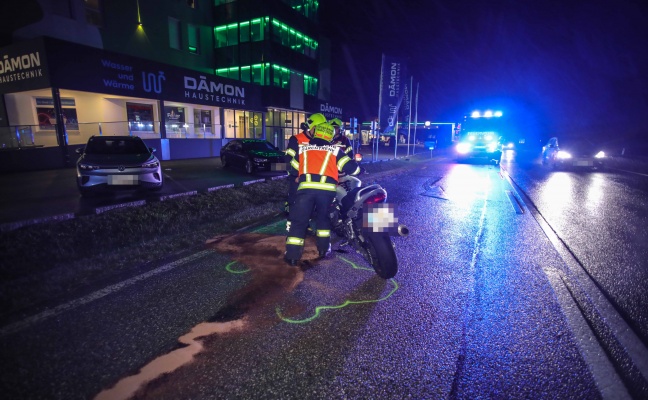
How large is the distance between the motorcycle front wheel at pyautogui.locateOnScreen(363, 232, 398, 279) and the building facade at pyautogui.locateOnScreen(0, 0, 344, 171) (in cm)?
1664

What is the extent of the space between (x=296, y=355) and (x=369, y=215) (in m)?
1.87

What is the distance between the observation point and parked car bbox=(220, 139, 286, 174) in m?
14.6

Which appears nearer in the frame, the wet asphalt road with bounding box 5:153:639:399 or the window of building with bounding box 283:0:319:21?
the wet asphalt road with bounding box 5:153:639:399

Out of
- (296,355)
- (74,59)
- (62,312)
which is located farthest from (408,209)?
(74,59)

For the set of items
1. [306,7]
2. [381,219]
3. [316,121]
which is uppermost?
[306,7]

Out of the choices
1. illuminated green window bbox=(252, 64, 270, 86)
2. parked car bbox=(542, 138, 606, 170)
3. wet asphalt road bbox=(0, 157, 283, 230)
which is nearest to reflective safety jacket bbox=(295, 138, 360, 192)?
wet asphalt road bbox=(0, 157, 283, 230)

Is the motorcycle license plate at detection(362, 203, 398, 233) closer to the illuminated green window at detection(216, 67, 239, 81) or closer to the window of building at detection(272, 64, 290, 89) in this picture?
the window of building at detection(272, 64, 290, 89)

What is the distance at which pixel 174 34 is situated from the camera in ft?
80.8

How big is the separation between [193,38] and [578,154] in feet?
91.7

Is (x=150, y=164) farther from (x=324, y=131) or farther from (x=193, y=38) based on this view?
(x=193, y=38)

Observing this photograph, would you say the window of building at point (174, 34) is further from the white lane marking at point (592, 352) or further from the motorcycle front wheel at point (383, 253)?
A: the white lane marking at point (592, 352)

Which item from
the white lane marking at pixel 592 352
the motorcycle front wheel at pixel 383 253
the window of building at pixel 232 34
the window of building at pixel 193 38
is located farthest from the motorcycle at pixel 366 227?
the window of building at pixel 232 34

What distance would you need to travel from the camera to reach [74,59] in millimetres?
14633


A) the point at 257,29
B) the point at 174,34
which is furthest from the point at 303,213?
the point at 257,29
